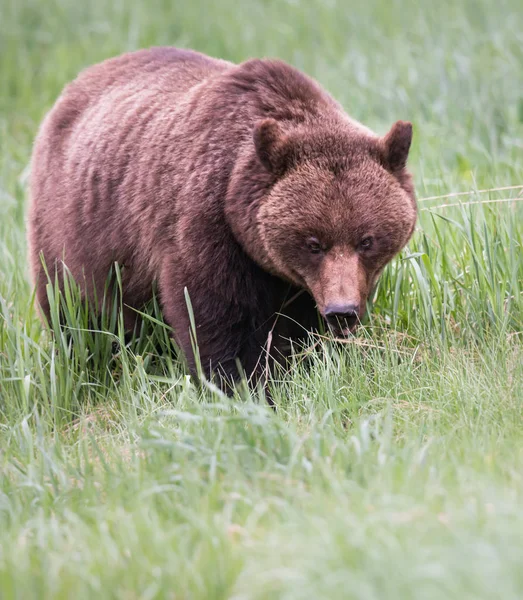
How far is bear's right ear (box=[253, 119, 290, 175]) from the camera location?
4.34 metres

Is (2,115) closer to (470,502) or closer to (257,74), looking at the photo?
(257,74)

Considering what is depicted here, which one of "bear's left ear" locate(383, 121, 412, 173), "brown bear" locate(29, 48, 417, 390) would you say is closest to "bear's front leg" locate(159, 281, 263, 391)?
"brown bear" locate(29, 48, 417, 390)

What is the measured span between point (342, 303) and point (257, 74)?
4.68 ft

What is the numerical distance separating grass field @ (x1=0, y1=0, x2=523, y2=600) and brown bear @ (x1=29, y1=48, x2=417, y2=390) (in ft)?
1.07

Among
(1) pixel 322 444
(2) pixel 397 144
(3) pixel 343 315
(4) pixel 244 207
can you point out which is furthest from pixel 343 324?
(1) pixel 322 444

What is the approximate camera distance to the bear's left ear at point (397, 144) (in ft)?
14.8

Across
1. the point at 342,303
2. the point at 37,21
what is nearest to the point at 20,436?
the point at 342,303

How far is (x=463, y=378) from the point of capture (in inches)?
156

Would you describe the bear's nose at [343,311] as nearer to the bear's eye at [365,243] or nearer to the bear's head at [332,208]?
the bear's head at [332,208]

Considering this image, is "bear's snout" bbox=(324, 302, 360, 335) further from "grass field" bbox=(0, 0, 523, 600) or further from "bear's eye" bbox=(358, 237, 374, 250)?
"bear's eye" bbox=(358, 237, 374, 250)

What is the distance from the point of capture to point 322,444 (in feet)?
10.8

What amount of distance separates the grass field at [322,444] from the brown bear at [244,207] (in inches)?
12.8

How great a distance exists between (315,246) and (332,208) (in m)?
0.20

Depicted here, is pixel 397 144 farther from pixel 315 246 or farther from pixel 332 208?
pixel 315 246
